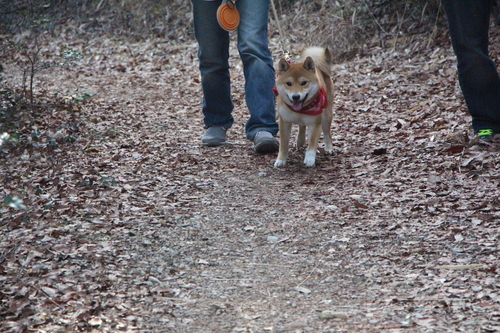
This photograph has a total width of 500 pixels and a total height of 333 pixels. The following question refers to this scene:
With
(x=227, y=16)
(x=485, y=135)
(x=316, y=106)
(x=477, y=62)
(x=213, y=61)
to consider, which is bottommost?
(x=485, y=135)

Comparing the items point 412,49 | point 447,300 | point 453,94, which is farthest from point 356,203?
point 412,49

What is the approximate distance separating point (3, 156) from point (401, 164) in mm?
3133

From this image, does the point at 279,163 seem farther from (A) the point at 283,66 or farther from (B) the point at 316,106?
(A) the point at 283,66

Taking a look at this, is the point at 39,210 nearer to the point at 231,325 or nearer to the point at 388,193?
the point at 231,325

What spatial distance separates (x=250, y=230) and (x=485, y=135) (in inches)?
83.2

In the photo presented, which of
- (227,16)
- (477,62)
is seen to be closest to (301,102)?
(227,16)

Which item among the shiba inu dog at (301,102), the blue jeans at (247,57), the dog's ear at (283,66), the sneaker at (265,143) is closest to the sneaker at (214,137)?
the blue jeans at (247,57)

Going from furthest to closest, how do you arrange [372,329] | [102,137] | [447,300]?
1. [102,137]
2. [447,300]
3. [372,329]

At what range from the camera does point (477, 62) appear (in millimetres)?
4406

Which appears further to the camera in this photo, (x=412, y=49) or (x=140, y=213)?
(x=412, y=49)

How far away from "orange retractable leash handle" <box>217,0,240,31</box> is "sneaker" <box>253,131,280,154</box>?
2.90 ft

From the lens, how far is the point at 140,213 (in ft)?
11.9

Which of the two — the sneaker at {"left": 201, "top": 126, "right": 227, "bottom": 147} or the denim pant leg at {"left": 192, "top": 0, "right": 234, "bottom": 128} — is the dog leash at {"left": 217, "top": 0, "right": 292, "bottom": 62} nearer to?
the denim pant leg at {"left": 192, "top": 0, "right": 234, "bottom": 128}

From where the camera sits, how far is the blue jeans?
4.75m
